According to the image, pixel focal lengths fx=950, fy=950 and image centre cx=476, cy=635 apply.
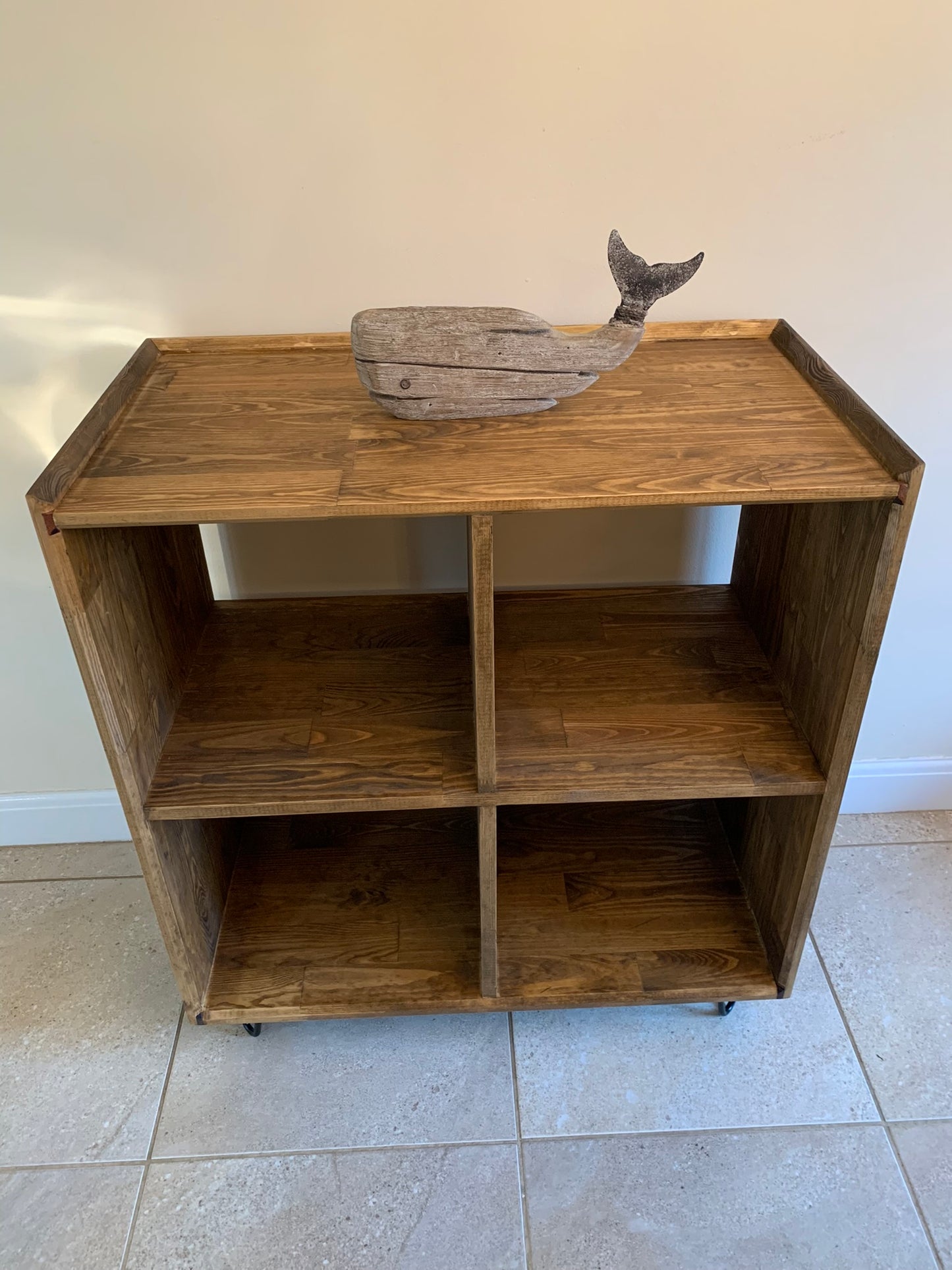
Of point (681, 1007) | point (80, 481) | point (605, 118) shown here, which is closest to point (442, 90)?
point (605, 118)

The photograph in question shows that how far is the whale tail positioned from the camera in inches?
43.0

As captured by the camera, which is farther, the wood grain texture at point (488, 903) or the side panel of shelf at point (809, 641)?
the wood grain texture at point (488, 903)

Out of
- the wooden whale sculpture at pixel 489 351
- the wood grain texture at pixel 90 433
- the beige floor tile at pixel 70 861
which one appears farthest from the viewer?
the beige floor tile at pixel 70 861

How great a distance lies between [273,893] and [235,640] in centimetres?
42

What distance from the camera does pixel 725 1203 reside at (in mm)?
1246

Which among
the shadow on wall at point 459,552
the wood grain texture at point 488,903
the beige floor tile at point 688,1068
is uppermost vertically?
the shadow on wall at point 459,552

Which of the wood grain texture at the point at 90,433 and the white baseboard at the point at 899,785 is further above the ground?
the wood grain texture at the point at 90,433

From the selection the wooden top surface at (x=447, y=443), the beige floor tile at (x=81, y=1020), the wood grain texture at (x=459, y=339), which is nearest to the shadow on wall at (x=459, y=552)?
the wooden top surface at (x=447, y=443)

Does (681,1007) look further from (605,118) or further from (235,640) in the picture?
(605,118)

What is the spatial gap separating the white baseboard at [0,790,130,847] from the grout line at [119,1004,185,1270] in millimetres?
427

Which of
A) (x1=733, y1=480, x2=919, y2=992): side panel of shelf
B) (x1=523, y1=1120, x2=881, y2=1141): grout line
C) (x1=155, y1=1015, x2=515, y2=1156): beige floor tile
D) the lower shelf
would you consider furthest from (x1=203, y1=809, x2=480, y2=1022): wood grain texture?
(x1=733, y1=480, x2=919, y2=992): side panel of shelf

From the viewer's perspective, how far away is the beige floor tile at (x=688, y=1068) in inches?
53.0

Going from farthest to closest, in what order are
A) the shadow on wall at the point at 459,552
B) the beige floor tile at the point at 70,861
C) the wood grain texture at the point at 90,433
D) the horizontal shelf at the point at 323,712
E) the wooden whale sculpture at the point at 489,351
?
1. the beige floor tile at the point at 70,861
2. the shadow on wall at the point at 459,552
3. the horizontal shelf at the point at 323,712
4. the wooden whale sculpture at the point at 489,351
5. the wood grain texture at the point at 90,433

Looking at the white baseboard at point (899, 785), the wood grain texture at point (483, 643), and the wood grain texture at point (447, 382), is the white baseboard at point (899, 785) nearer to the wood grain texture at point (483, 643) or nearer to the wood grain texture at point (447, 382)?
the wood grain texture at point (483, 643)
